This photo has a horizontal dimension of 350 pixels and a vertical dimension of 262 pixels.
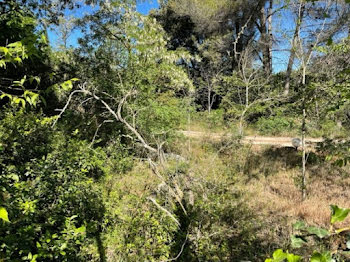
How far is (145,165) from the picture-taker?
7395 mm

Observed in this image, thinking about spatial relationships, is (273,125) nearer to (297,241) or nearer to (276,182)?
(276,182)

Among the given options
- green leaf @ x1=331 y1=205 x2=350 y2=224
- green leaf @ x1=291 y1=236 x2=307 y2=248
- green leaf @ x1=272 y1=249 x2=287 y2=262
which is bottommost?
green leaf @ x1=272 y1=249 x2=287 y2=262

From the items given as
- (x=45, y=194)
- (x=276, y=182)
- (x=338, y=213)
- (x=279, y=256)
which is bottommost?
(x=276, y=182)

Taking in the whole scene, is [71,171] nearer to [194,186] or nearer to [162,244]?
[162,244]

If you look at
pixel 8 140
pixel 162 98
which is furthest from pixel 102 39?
pixel 8 140

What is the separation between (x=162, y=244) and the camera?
3.84 metres

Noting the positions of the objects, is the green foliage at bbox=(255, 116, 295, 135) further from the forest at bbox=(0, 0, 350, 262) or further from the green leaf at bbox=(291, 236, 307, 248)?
the green leaf at bbox=(291, 236, 307, 248)

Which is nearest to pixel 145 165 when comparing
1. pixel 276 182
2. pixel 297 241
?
pixel 276 182

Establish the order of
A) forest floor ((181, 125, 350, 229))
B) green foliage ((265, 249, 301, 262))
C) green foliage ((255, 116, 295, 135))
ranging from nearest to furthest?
green foliage ((265, 249, 301, 262)), forest floor ((181, 125, 350, 229)), green foliage ((255, 116, 295, 135))

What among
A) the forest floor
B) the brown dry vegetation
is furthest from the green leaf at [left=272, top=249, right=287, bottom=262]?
the forest floor

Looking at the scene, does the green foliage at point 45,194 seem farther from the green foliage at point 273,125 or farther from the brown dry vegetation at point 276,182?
the green foliage at point 273,125

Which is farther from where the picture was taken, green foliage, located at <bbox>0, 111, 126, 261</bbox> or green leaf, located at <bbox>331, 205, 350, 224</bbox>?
green foliage, located at <bbox>0, 111, 126, 261</bbox>

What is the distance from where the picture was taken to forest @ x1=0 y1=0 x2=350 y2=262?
2781mm

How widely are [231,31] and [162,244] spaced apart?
18962 millimetres
